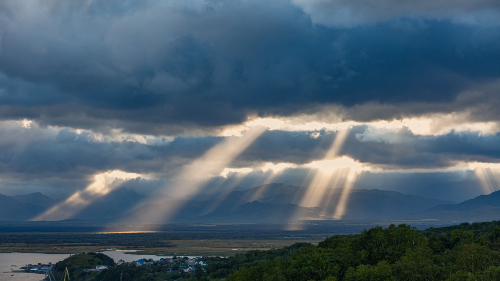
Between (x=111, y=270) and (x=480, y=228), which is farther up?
(x=480, y=228)

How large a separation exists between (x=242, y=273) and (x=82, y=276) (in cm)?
12108

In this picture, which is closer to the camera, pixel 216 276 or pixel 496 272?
pixel 496 272

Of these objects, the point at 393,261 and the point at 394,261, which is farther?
the point at 393,261

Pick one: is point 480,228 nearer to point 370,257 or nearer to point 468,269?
point 370,257

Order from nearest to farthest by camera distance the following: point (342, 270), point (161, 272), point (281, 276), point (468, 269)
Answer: point (468, 269)
point (281, 276)
point (342, 270)
point (161, 272)

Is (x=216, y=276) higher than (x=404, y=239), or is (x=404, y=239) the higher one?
(x=404, y=239)

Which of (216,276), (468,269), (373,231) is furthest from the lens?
(216,276)

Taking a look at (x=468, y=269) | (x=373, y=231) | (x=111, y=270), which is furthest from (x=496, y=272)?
(x=111, y=270)

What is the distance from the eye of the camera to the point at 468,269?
74.2 meters

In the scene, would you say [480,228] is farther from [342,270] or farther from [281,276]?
[281,276]

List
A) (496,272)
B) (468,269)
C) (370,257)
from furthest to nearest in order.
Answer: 1. (370,257)
2. (468,269)
3. (496,272)

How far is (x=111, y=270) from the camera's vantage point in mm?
178625

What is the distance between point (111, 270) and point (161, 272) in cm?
1974

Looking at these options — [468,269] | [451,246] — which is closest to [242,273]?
[468,269]
